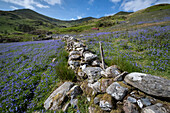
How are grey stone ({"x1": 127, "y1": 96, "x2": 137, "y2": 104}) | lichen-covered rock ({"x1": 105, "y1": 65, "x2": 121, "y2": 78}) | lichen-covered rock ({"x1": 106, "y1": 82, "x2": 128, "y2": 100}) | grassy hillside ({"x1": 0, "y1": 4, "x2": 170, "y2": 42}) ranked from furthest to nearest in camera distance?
grassy hillside ({"x1": 0, "y1": 4, "x2": 170, "y2": 42}), lichen-covered rock ({"x1": 105, "y1": 65, "x2": 121, "y2": 78}), lichen-covered rock ({"x1": 106, "y1": 82, "x2": 128, "y2": 100}), grey stone ({"x1": 127, "y1": 96, "x2": 137, "y2": 104})

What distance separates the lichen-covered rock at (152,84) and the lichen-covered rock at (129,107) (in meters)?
0.54

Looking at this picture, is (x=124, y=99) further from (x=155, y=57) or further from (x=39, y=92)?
(x=155, y=57)

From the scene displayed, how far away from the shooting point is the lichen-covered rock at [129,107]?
1772 millimetres

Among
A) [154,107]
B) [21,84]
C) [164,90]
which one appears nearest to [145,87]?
[164,90]

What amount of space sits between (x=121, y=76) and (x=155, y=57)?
15.6ft

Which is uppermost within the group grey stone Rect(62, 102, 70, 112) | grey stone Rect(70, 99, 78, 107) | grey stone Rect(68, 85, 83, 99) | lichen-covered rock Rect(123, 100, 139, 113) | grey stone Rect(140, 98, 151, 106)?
grey stone Rect(140, 98, 151, 106)

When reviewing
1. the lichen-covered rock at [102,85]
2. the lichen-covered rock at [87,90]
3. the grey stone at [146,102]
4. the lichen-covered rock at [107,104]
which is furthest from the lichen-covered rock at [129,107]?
the lichen-covered rock at [87,90]

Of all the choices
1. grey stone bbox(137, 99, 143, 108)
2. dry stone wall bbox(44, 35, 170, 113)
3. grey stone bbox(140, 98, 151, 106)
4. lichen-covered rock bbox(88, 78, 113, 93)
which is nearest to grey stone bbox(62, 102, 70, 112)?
dry stone wall bbox(44, 35, 170, 113)

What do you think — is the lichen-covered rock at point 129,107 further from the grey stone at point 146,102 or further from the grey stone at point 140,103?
the grey stone at point 146,102

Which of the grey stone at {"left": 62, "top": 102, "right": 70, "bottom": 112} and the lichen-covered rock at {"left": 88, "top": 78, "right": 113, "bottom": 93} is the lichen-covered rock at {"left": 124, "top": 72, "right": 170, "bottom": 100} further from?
the grey stone at {"left": 62, "top": 102, "right": 70, "bottom": 112}

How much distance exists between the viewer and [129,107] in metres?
1.84

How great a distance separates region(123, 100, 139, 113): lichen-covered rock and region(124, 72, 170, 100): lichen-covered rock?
54 centimetres

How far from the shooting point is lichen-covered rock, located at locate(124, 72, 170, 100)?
1710 mm

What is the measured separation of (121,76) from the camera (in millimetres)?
2574
